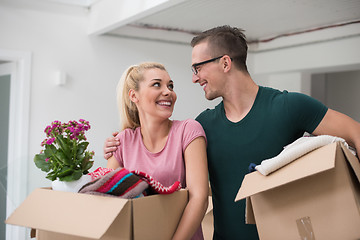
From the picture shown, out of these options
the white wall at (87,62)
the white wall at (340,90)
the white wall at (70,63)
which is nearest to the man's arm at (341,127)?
the white wall at (87,62)

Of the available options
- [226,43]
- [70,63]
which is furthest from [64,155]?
[70,63]

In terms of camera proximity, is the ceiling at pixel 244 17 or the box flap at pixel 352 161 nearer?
the box flap at pixel 352 161

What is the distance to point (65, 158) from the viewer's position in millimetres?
1271

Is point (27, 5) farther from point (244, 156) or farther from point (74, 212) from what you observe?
point (74, 212)

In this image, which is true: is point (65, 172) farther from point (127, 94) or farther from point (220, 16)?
point (220, 16)

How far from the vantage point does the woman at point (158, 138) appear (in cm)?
148

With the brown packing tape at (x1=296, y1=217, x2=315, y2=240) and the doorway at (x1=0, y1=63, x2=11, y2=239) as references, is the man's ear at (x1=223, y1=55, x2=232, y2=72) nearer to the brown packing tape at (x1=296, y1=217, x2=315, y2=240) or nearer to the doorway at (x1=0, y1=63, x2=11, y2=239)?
the brown packing tape at (x1=296, y1=217, x2=315, y2=240)

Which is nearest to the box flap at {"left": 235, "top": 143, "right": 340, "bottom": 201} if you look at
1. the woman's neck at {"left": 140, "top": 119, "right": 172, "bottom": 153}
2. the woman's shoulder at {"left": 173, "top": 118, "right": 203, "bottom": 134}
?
the woman's shoulder at {"left": 173, "top": 118, "right": 203, "bottom": 134}

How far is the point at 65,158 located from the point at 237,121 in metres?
0.77

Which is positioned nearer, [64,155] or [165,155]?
[64,155]

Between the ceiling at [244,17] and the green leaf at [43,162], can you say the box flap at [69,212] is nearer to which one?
the green leaf at [43,162]

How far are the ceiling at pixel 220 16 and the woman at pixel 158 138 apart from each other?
4.98 ft

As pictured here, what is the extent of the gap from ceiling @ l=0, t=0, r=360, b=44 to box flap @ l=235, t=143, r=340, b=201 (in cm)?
213

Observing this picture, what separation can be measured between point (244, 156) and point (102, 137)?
2870mm
